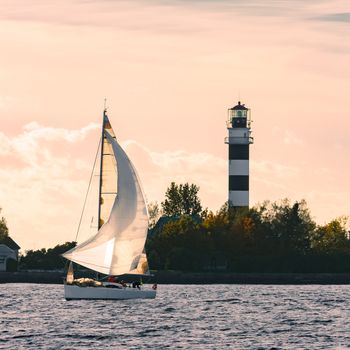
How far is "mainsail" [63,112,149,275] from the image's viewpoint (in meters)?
113

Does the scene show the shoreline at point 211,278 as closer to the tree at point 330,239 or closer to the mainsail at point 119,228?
the tree at point 330,239

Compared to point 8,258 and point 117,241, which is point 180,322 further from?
point 8,258

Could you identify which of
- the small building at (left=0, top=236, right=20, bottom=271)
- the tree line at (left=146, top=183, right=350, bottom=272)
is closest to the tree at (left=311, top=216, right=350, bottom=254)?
the tree line at (left=146, top=183, right=350, bottom=272)

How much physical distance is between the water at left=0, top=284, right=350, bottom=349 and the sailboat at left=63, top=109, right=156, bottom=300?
1.13 metres

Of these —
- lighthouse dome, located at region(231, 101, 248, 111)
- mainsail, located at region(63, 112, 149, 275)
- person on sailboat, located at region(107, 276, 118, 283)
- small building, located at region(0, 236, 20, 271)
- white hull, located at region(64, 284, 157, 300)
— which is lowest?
white hull, located at region(64, 284, 157, 300)

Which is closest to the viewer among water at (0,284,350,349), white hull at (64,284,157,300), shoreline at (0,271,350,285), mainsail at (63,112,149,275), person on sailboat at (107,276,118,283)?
water at (0,284,350,349)

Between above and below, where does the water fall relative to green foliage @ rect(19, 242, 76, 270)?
below

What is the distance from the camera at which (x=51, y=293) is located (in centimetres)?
13225

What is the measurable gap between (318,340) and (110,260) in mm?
39712

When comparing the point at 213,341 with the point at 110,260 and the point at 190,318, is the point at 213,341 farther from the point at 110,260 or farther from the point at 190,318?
the point at 110,260

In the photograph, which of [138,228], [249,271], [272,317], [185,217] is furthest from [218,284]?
[272,317]

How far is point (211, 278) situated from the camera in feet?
529

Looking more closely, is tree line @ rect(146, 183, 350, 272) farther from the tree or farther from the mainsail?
the mainsail

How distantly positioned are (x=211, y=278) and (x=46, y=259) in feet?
81.7
